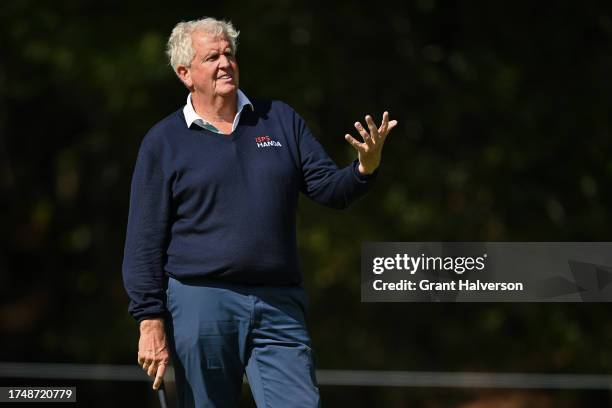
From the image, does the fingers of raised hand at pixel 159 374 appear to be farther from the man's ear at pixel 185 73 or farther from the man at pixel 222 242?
the man's ear at pixel 185 73

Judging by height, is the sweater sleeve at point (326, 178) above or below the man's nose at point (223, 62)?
below

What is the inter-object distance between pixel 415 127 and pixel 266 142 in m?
6.33

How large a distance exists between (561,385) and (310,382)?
4.37 meters

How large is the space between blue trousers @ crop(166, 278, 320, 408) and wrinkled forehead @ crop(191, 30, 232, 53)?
2.30 ft

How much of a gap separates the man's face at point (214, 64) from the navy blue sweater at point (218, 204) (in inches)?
4.9

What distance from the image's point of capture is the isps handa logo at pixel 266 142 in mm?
3623

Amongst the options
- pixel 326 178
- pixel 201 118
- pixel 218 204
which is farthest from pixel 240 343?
pixel 201 118

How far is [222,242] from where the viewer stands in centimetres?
353

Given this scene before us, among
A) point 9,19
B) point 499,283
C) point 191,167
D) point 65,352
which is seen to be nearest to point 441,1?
point 9,19

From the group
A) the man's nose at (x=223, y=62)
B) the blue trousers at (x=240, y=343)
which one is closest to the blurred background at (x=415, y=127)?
the man's nose at (x=223, y=62)

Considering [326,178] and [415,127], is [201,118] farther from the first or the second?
[415,127]

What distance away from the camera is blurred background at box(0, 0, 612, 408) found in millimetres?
9539

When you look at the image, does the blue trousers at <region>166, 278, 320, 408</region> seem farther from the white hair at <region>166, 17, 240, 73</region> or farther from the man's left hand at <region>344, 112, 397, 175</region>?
the white hair at <region>166, 17, 240, 73</region>

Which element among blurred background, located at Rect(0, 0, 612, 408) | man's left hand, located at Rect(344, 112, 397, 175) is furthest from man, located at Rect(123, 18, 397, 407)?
blurred background, located at Rect(0, 0, 612, 408)
